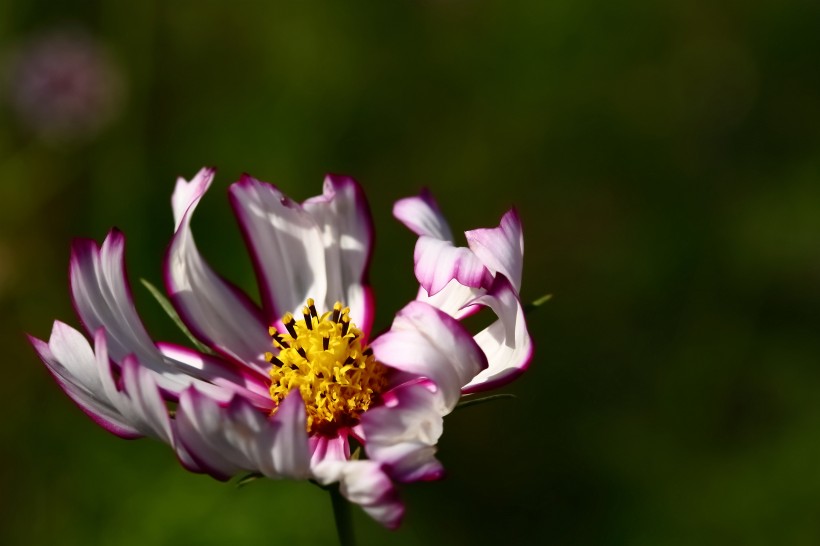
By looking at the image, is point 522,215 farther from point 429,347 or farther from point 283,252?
point 429,347

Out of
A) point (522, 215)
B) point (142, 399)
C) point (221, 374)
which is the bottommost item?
point (522, 215)

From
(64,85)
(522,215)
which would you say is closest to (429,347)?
(522,215)

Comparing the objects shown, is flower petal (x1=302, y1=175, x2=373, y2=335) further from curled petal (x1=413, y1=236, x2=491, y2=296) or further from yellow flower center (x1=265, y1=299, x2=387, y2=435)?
curled petal (x1=413, y1=236, x2=491, y2=296)

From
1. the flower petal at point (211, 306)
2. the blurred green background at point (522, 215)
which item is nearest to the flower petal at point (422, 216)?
the flower petal at point (211, 306)

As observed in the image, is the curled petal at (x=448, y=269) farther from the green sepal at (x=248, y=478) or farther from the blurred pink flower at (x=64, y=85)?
the blurred pink flower at (x=64, y=85)

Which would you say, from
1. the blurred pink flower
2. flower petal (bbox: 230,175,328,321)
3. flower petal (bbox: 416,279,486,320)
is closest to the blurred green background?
the blurred pink flower

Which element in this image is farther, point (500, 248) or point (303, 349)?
point (303, 349)

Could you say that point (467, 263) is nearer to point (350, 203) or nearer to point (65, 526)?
point (350, 203)
